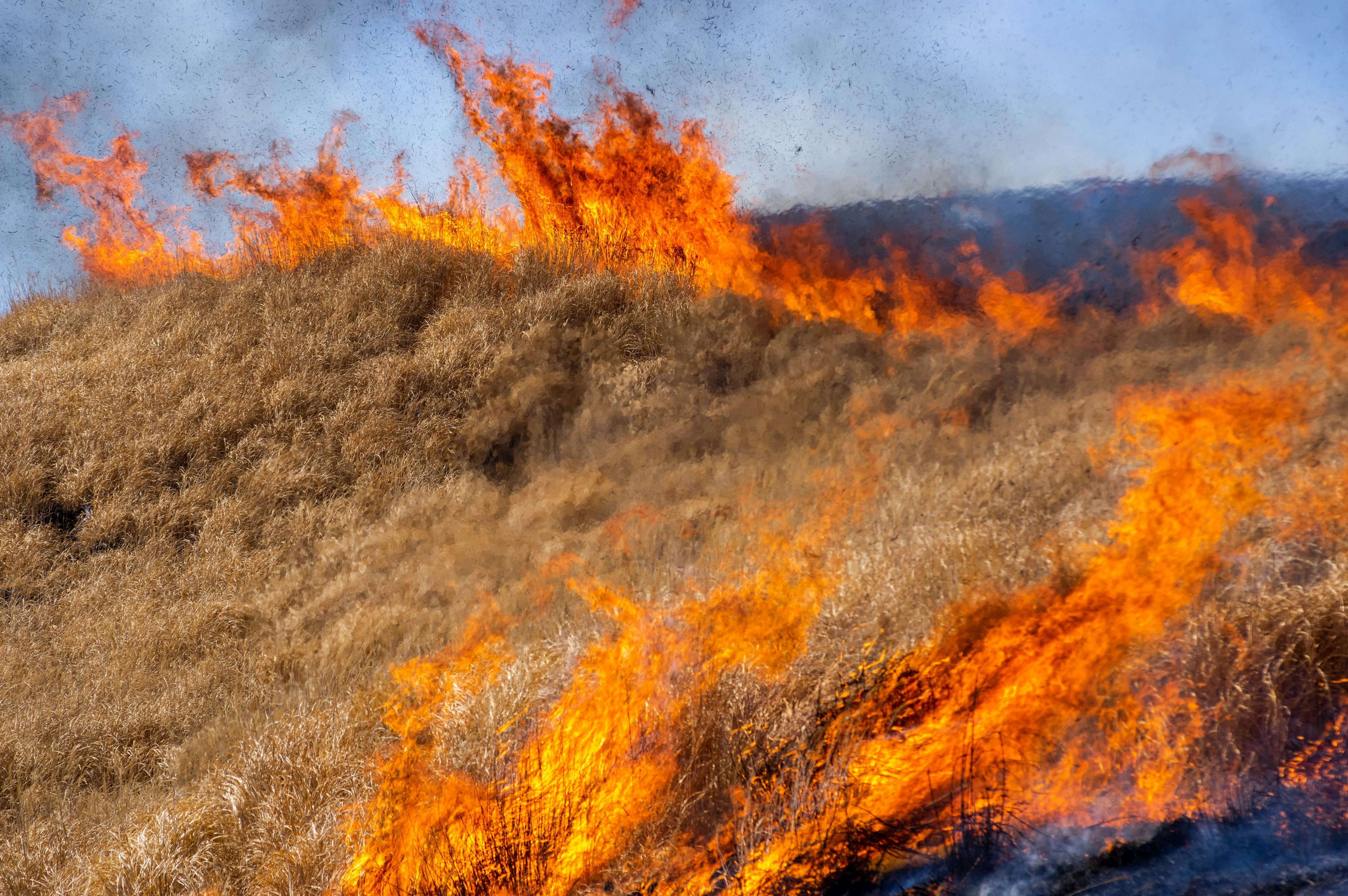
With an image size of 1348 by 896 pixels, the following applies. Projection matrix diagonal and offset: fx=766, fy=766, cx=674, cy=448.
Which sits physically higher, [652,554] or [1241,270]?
[1241,270]

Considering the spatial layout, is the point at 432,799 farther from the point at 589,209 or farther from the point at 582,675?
the point at 589,209

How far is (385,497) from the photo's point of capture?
6.59 metres

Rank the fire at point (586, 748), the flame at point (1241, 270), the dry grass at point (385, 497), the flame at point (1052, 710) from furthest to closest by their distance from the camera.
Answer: the flame at point (1241, 270)
the dry grass at point (385, 497)
the flame at point (1052, 710)
the fire at point (586, 748)

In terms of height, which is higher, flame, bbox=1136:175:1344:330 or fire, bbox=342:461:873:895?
flame, bbox=1136:175:1344:330

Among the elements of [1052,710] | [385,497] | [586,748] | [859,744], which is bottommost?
[1052,710]

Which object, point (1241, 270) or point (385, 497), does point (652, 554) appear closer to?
point (385, 497)

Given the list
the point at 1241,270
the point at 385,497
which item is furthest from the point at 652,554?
the point at 1241,270

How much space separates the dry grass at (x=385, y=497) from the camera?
12.6 ft

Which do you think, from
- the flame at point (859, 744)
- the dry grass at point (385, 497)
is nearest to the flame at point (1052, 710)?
the flame at point (859, 744)

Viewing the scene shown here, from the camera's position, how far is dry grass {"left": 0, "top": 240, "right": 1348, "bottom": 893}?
12.6 ft

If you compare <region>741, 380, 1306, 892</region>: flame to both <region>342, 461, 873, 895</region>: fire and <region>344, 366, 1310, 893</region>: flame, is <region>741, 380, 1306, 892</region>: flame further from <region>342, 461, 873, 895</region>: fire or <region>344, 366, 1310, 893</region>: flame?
<region>342, 461, 873, 895</region>: fire

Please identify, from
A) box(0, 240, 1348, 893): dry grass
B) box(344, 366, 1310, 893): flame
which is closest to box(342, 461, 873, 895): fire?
box(344, 366, 1310, 893): flame

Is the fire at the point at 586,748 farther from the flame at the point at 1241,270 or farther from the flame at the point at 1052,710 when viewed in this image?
the flame at the point at 1241,270

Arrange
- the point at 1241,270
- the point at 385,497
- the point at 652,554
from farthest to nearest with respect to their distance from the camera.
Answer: the point at 385,497 → the point at 1241,270 → the point at 652,554
